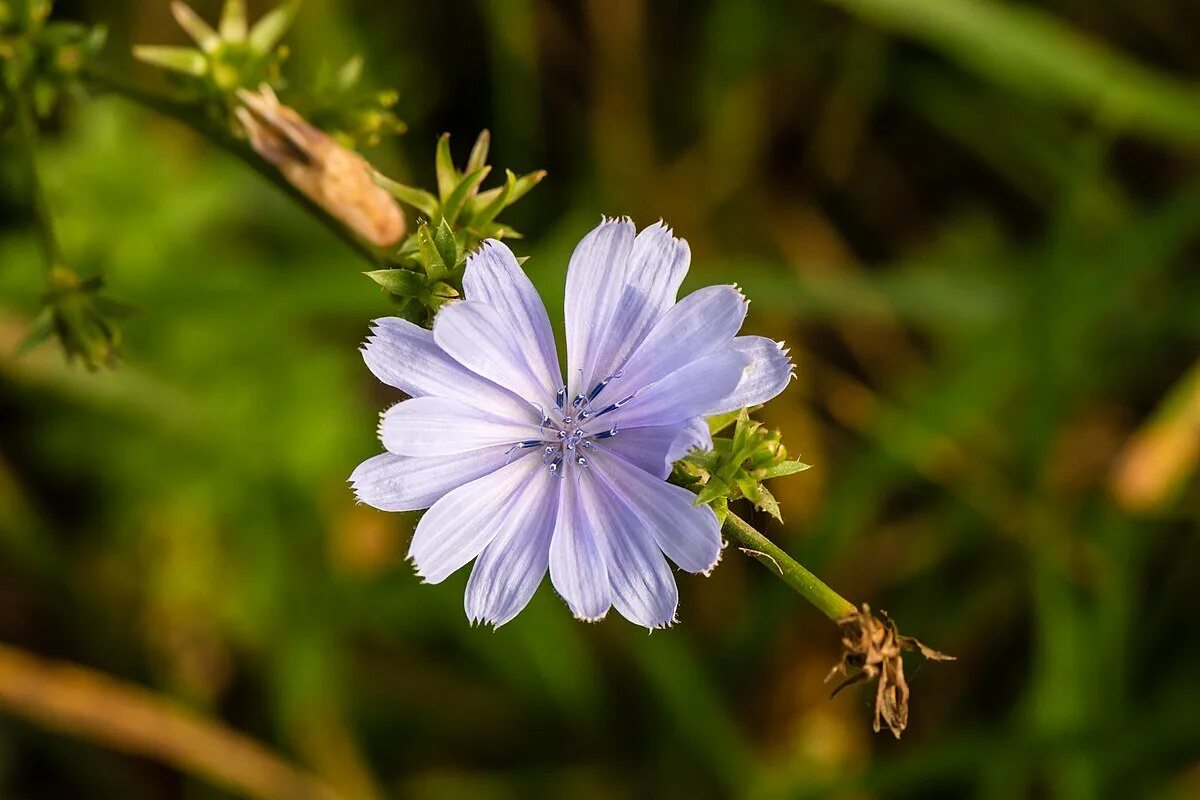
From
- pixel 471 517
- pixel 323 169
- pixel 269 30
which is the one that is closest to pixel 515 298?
pixel 471 517

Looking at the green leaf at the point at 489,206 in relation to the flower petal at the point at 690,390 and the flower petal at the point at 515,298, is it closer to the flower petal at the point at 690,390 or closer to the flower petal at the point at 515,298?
the flower petal at the point at 515,298

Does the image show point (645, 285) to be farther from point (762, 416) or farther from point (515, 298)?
point (762, 416)

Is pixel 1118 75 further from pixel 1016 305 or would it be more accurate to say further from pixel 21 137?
pixel 21 137

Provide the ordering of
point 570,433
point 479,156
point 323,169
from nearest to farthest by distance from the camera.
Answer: point 570,433
point 479,156
point 323,169

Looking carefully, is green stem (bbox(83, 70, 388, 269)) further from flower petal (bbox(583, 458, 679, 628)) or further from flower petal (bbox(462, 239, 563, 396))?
flower petal (bbox(583, 458, 679, 628))

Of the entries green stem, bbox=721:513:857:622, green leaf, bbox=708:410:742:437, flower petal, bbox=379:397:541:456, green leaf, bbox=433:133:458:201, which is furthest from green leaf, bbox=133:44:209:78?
green stem, bbox=721:513:857:622

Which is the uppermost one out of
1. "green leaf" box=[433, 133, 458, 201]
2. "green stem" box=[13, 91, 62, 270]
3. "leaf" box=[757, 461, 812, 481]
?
"green stem" box=[13, 91, 62, 270]

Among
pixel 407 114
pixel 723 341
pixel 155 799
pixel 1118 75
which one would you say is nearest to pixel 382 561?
pixel 155 799
